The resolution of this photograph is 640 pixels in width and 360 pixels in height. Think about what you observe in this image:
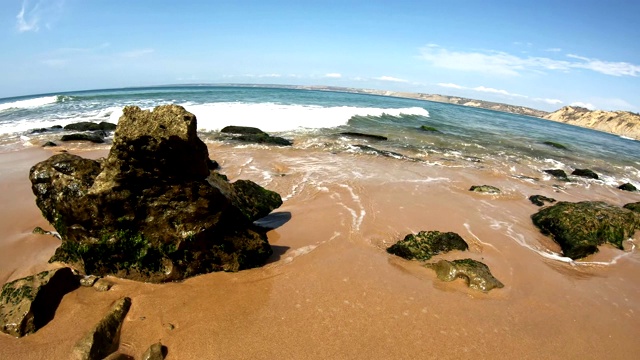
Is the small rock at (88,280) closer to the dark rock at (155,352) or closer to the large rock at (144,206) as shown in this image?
the large rock at (144,206)

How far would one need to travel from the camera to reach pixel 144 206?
428 cm

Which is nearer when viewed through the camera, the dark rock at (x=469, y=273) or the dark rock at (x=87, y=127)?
the dark rock at (x=469, y=273)

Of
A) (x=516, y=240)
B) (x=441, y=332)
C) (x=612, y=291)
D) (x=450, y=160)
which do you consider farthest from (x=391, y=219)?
(x=450, y=160)

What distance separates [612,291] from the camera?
198 inches

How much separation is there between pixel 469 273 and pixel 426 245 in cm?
86

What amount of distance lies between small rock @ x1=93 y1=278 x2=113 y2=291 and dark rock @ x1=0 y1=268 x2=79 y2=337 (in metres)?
0.30

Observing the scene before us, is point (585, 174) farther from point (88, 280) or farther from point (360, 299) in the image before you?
point (88, 280)

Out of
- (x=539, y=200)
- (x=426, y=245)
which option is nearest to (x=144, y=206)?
(x=426, y=245)

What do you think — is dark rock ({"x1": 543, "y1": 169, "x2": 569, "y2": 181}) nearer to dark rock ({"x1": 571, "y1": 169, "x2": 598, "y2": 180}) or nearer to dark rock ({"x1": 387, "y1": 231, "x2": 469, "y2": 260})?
dark rock ({"x1": 571, "y1": 169, "x2": 598, "y2": 180})

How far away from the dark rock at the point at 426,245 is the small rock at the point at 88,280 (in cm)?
430

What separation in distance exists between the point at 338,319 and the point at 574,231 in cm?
587

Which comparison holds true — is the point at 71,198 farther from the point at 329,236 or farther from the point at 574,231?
the point at 574,231

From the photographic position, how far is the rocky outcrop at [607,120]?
62.7m

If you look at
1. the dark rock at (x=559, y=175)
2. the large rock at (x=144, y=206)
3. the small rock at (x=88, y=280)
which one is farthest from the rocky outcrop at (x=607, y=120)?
the small rock at (x=88, y=280)
